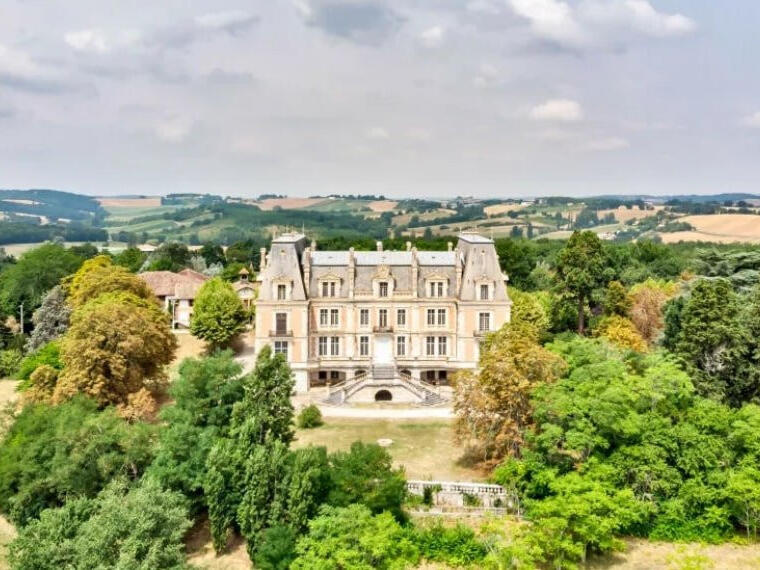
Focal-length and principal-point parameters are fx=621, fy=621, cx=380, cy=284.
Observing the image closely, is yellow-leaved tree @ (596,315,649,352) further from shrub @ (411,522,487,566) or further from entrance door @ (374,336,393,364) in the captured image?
shrub @ (411,522,487,566)

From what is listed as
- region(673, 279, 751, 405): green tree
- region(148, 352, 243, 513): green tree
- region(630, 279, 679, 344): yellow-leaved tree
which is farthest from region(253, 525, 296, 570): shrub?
region(630, 279, 679, 344): yellow-leaved tree

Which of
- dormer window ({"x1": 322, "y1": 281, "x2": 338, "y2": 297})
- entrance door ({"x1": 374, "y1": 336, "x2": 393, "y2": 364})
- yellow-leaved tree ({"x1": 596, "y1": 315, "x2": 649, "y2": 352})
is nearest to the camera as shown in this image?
yellow-leaved tree ({"x1": 596, "y1": 315, "x2": 649, "y2": 352})

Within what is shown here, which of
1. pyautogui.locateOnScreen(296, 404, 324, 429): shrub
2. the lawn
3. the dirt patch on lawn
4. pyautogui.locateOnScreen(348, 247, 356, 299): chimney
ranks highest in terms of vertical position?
pyautogui.locateOnScreen(348, 247, 356, 299): chimney

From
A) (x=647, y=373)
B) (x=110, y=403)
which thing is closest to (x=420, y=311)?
(x=647, y=373)

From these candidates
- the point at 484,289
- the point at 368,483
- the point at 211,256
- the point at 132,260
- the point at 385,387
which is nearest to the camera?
the point at 368,483

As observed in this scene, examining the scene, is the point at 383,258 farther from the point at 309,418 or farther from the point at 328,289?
the point at 309,418

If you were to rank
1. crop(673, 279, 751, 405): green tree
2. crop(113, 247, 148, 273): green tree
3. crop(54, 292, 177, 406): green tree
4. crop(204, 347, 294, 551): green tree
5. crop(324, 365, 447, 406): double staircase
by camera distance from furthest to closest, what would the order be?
crop(113, 247, 148, 273): green tree → crop(324, 365, 447, 406): double staircase → crop(54, 292, 177, 406): green tree → crop(673, 279, 751, 405): green tree → crop(204, 347, 294, 551): green tree

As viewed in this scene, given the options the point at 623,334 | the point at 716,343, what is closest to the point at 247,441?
the point at 716,343

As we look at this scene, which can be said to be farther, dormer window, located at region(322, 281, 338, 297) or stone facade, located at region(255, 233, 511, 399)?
dormer window, located at region(322, 281, 338, 297)
